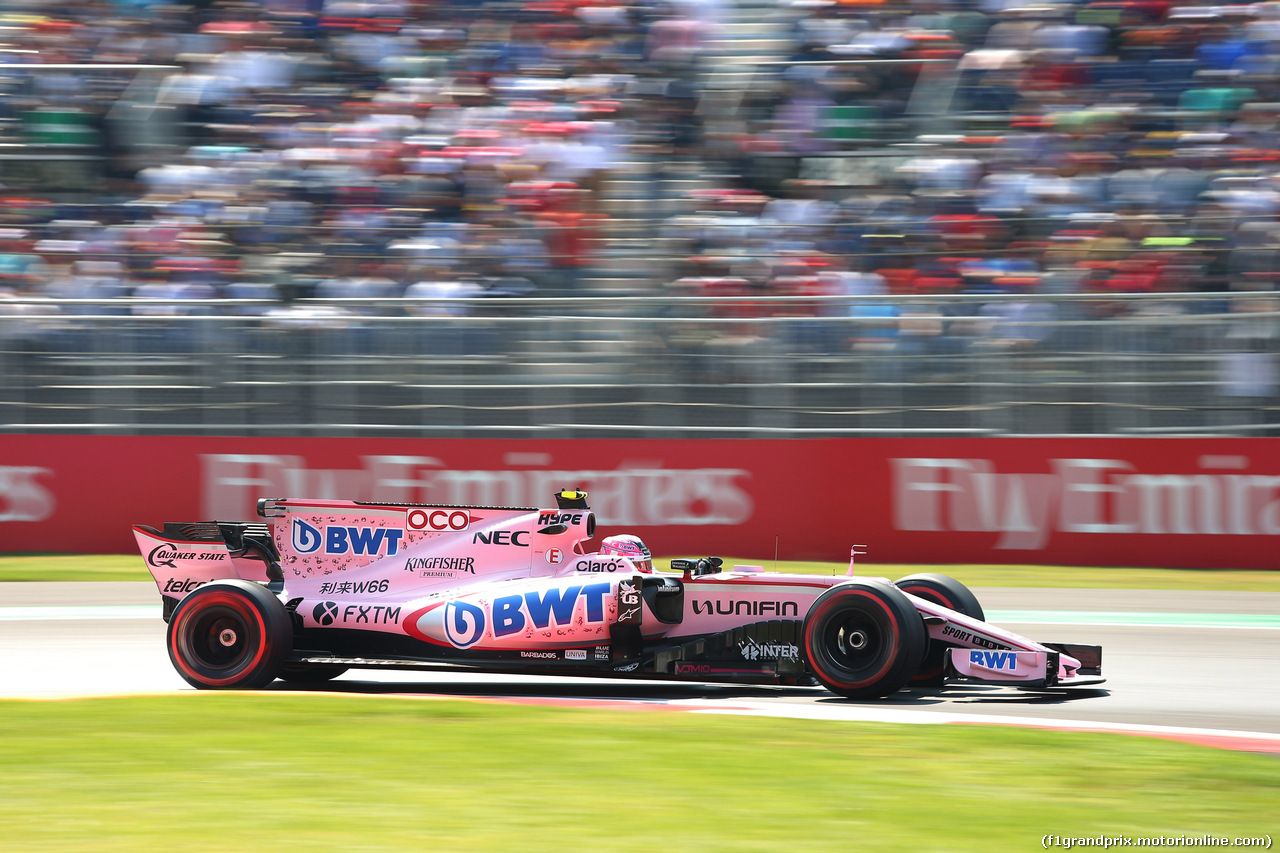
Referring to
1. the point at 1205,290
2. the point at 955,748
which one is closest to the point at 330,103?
the point at 1205,290

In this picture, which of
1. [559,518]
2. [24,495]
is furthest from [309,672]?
[24,495]

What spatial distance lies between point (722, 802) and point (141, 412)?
33.7 ft

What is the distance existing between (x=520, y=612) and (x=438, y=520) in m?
0.81

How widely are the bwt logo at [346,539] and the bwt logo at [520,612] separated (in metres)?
0.60

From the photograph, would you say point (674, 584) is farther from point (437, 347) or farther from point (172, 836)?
point (437, 347)

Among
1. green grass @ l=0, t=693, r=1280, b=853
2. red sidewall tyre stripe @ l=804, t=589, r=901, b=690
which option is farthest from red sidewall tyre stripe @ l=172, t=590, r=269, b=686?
red sidewall tyre stripe @ l=804, t=589, r=901, b=690

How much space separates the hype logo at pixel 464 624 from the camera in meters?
7.51

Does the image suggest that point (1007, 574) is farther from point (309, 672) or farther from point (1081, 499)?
point (309, 672)

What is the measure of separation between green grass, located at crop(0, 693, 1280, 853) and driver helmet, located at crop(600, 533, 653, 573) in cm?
98

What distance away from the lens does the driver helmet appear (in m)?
7.66

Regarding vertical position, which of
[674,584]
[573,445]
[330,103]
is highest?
[330,103]

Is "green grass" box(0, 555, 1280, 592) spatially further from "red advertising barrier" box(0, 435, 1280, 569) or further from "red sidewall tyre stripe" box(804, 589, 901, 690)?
"red sidewall tyre stripe" box(804, 589, 901, 690)

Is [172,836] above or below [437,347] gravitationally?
below

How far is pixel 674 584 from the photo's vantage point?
24.3 ft
